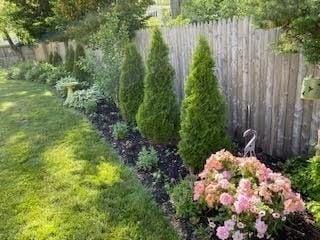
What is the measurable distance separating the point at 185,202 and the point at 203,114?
1.07 meters

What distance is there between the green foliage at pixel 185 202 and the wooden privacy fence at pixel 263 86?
143 centimetres

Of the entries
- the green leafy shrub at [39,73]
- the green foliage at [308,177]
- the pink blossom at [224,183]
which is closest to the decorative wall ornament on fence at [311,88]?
the green foliage at [308,177]

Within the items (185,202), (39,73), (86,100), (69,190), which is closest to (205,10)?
(86,100)

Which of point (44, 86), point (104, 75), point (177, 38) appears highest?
point (177, 38)

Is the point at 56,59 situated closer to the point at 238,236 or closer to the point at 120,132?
the point at 120,132

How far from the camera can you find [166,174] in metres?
4.38

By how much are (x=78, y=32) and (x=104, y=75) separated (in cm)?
367

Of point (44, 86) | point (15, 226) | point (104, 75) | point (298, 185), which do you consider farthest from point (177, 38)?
point (44, 86)

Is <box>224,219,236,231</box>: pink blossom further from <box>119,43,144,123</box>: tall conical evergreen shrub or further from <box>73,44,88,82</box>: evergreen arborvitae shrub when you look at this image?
<box>73,44,88,82</box>: evergreen arborvitae shrub

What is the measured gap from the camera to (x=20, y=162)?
17.5 ft

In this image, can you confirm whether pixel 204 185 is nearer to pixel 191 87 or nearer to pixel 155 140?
pixel 191 87

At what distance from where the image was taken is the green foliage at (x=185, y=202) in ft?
11.3

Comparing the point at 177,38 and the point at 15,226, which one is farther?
the point at 177,38

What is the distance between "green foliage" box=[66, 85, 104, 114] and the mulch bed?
0.46m
